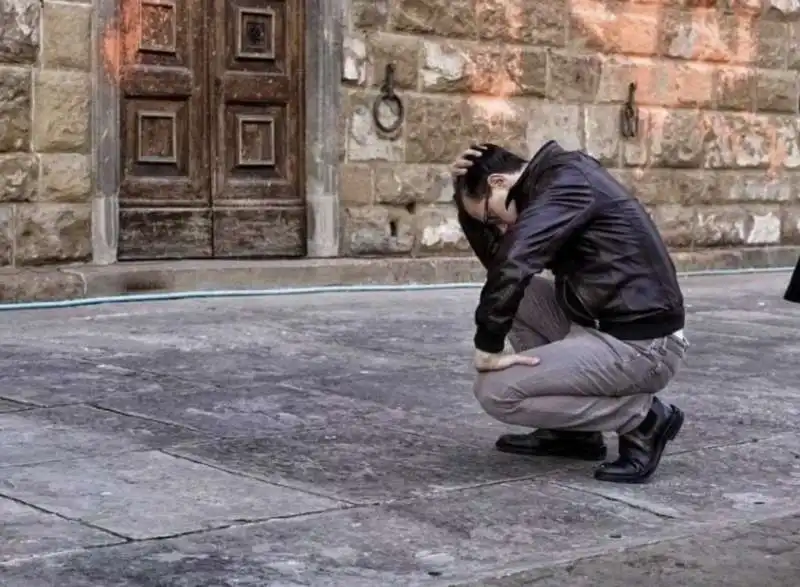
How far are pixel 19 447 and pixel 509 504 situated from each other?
5.33 feet

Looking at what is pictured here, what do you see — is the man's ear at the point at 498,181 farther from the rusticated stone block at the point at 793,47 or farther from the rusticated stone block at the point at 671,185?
the rusticated stone block at the point at 793,47

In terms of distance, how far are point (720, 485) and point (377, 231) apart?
597cm

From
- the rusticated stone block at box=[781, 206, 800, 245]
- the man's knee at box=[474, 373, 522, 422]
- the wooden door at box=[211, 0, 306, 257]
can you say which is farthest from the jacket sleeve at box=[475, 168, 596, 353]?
the rusticated stone block at box=[781, 206, 800, 245]

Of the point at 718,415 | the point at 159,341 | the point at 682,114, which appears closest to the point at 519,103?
the point at 682,114

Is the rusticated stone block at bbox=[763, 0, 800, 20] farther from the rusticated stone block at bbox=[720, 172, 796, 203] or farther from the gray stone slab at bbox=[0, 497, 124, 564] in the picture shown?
the gray stone slab at bbox=[0, 497, 124, 564]

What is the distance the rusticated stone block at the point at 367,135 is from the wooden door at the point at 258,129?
1.10 ft

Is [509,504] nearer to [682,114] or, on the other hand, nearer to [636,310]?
[636,310]

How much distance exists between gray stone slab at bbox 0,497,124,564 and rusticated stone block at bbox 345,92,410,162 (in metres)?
6.44

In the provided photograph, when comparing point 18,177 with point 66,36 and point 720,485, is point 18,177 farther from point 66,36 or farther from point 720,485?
point 720,485

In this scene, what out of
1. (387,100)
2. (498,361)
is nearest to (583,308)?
(498,361)

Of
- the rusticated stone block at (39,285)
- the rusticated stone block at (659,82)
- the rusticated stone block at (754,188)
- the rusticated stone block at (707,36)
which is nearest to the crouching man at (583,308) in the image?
the rusticated stone block at (39,285)

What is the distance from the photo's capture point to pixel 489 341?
15.5 ft

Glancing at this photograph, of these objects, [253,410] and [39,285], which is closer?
[253,410]

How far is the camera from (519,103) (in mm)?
11320
